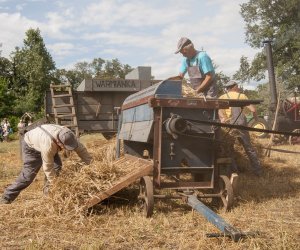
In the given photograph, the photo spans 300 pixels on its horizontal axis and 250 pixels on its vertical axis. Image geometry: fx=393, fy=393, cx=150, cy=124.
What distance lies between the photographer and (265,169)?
789 cm

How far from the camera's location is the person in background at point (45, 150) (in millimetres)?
5059

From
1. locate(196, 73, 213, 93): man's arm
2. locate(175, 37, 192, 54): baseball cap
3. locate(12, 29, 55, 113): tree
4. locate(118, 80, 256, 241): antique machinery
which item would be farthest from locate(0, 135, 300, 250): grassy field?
locate(12, 29, 55, 113): tree

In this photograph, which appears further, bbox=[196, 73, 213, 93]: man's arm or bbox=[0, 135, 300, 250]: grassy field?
bbox=[196, 73, 213, 93]: man's arm

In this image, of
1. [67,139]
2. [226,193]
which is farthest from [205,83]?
[67,139]

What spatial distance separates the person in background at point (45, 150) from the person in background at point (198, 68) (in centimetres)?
201

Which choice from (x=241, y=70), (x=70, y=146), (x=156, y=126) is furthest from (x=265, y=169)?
(x=241, y=70)

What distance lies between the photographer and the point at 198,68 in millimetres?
6125

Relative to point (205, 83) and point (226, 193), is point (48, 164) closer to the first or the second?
point (226, 193)

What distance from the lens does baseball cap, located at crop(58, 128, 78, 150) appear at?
5.01 meters

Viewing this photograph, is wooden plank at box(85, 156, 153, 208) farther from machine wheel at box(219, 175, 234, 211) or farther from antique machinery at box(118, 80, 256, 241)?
machine wheel at box(219, 175, 234, 211)

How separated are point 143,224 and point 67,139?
4.96 feet

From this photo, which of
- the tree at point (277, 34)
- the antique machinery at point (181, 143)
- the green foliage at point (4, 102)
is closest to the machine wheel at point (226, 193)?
the antique machinery at point (181, 143)

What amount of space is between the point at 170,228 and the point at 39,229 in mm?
1396

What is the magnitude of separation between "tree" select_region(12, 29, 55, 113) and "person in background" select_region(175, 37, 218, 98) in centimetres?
3435
